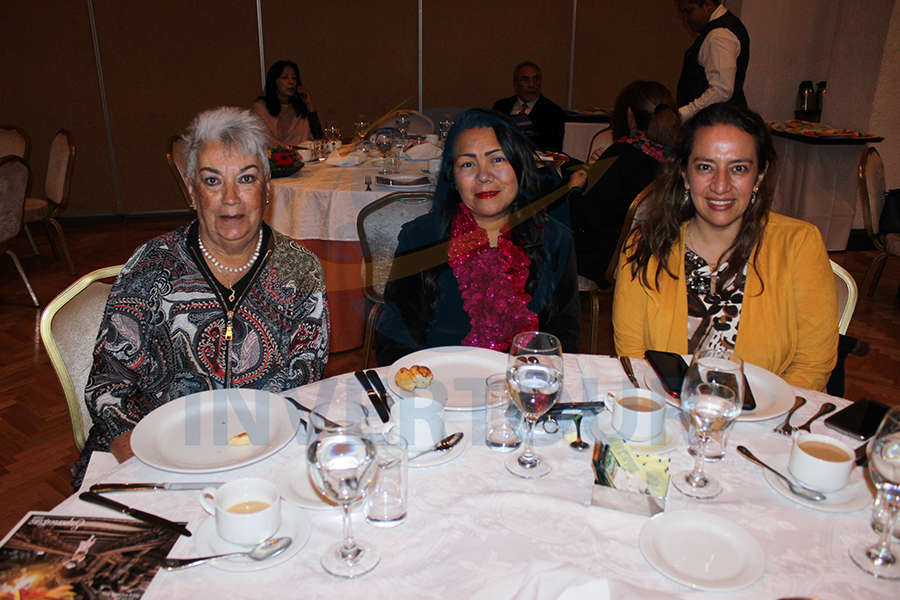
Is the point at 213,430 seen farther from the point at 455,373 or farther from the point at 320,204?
the point at 320,204

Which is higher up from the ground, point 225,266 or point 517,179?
point 517,179

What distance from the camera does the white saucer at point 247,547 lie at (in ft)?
3.24

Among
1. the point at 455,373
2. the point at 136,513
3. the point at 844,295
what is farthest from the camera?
the point at 844,295

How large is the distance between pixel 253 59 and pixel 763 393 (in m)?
6.70

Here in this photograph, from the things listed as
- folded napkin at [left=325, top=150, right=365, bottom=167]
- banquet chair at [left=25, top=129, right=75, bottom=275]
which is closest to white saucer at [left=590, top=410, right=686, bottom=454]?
folded napkin at [left=325, top=150, right=365, bottom=167]

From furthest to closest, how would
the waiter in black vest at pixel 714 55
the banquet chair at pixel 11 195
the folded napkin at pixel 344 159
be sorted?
the waiter in black vest at pixel 714 55
the banquet chair at pixel 11 195
the folded napkin at pixel 344 159

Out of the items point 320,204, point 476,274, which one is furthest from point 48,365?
point 476,274

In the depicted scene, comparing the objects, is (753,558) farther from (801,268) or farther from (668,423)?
(801,268)

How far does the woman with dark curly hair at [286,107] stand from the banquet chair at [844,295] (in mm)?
4414

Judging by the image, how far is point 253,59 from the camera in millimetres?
6980

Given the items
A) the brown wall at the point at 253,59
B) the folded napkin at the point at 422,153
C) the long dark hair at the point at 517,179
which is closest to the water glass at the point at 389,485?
the long dark hair at the point at 517,179

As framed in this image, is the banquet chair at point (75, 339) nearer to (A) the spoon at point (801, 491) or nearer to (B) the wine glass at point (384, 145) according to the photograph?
(A) the spoon at point (801, 491)

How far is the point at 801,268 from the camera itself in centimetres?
190

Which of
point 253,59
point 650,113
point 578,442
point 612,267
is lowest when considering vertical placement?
point 612,267
